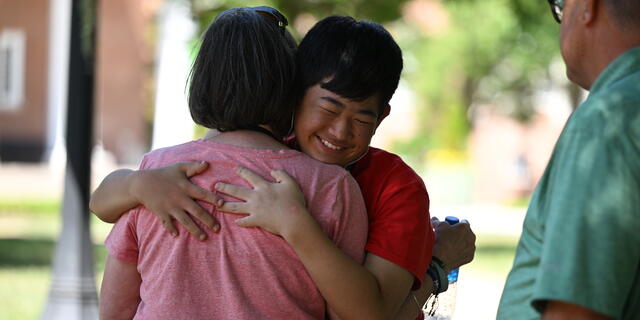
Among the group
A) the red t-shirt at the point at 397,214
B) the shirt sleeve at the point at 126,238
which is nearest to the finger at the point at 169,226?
the shirt sleeve at the point at 126,238

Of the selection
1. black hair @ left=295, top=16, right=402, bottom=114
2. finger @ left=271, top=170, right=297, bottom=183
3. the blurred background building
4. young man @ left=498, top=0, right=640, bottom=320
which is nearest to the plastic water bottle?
black hair @ left=295, top=16, right=402, bottom=114

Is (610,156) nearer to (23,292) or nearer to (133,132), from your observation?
(23,292)

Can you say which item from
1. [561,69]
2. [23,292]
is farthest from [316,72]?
[561,69]

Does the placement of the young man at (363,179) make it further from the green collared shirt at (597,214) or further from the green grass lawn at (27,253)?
the green grass lawn at (27,253)

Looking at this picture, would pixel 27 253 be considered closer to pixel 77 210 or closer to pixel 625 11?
pixel 77 210

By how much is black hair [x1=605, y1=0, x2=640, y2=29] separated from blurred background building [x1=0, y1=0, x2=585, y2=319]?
9908 millimetres

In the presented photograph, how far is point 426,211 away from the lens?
2588 mm

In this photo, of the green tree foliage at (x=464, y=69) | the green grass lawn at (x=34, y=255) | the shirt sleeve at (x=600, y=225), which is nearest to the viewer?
the shirt sleeve at (x=600, y=225)

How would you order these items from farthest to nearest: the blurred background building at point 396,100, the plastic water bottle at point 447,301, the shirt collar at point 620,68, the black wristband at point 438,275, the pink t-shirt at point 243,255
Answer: the blurred background building at point 396,100
the plastic water bottle at point 447,301
the black wristband at point 438,275
the pink t-shirt at point 243,255
the shirt collar at point 620,68

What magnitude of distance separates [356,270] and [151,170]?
22.0 inches

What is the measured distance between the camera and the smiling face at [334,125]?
106 inches

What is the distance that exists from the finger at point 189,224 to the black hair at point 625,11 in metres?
1.04

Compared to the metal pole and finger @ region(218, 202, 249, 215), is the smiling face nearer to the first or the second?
finger @ region(218, 202, 249, 215)

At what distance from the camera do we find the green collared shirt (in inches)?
72.8
